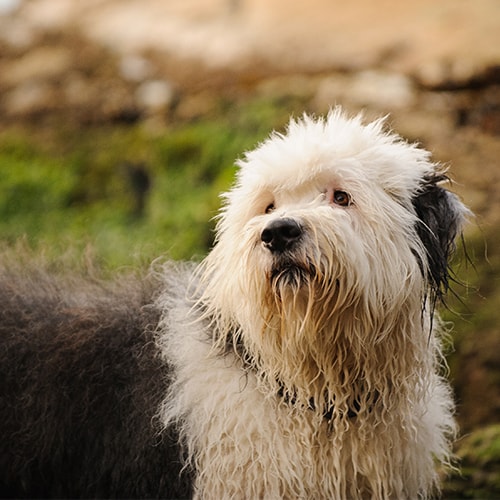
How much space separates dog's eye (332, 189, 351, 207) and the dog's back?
0.95 meters

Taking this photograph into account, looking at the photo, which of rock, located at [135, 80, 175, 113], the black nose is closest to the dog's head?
the black nose

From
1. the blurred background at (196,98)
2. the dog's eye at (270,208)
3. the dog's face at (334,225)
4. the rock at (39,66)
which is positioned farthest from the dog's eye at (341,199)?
the rock at (39,66)

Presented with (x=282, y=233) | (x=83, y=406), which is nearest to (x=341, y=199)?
(x=282, y=233)

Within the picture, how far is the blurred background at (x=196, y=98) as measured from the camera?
21.4 ft

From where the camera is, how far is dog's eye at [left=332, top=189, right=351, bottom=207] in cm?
291

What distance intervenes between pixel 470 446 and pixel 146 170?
13.9 ft

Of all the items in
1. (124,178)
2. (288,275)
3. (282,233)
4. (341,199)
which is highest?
(124,178)

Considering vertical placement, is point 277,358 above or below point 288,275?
below

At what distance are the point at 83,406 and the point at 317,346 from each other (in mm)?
1036

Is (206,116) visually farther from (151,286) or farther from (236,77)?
(151,286)

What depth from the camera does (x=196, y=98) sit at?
26.4 feet

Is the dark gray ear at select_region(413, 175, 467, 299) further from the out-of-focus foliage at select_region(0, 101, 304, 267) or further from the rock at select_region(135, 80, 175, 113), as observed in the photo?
the rock at select_region(135, 80, 175, 113)

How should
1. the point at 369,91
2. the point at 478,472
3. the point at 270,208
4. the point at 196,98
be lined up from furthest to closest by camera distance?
the point at 196,98
the point at 369,91
the point at 478,472
the point at 270,208

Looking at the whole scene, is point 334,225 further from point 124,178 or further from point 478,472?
point 124,178
